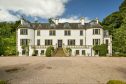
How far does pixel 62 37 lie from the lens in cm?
6019

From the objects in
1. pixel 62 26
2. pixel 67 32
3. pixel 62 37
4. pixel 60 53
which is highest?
pixel 62 26

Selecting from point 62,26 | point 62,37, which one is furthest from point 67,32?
point 62,26

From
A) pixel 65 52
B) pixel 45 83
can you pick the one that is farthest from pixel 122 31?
pixel 65 52

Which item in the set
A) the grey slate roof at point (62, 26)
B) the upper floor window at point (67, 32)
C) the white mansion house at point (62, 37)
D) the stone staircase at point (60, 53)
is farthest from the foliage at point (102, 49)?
the stone staircase at point (60, 53)

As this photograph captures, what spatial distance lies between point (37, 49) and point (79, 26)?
1315cm

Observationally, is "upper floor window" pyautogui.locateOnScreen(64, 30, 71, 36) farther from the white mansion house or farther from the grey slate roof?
the grey slate roof

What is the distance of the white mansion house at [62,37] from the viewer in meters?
57.6

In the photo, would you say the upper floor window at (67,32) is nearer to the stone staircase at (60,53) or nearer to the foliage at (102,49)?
the stone staircase at (60,53)

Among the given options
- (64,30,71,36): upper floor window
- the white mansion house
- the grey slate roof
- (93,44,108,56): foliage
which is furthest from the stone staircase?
(93,44,108,56): foliage

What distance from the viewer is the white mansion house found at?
2266 inches

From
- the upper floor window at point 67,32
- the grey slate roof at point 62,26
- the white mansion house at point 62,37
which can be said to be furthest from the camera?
the upper floor window at point 67,32

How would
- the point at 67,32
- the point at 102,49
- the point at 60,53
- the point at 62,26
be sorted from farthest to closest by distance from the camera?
the point at 62,26, the point at 67,32, the point at 102,49, the point at 60,53

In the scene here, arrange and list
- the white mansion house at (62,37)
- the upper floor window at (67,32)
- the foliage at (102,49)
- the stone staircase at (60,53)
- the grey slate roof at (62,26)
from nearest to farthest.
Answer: the stone staircase at (60,53) < the foliage at (102,49) < the white mansion house at (62,37) < the grey slate roof at (62,26) < the upper floor window at (67,32)

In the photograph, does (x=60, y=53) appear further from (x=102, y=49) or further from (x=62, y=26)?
(x=102, y=49)
